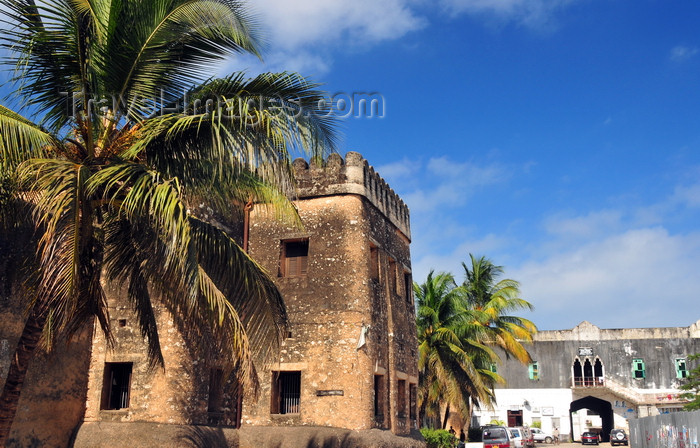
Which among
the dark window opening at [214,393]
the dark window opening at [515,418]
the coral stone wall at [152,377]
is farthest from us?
the dark window opening at [515,418]

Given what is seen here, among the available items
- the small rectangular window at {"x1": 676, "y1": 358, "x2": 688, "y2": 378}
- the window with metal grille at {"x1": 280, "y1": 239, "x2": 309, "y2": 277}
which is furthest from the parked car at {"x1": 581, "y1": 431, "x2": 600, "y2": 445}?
the window with metal grille at {"x1": 280, "y1": 239, "x2": 309, "y2": 277}

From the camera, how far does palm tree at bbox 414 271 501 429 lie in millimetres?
26297

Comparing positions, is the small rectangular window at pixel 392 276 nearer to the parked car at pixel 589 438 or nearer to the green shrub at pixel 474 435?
the green shrub at pixel 474 435

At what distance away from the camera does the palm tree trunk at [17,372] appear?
810 cm

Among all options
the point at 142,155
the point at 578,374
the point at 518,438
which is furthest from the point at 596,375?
the point at 142,155

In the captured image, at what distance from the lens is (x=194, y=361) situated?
47.4 ft

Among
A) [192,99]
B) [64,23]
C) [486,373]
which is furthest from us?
[486,373]

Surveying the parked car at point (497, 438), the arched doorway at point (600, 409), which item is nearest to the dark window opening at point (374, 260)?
the parked car at point (497, 438)

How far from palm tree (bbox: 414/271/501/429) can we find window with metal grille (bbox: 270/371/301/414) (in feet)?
33.8

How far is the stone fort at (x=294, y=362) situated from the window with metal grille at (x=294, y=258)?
0.03 metres

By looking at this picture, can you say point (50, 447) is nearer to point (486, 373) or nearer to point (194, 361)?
point (194, 361)

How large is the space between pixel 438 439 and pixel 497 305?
10.4 meters

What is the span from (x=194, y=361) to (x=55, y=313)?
6774 millimetres

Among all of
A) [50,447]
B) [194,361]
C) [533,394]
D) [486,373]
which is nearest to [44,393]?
[50,447]
